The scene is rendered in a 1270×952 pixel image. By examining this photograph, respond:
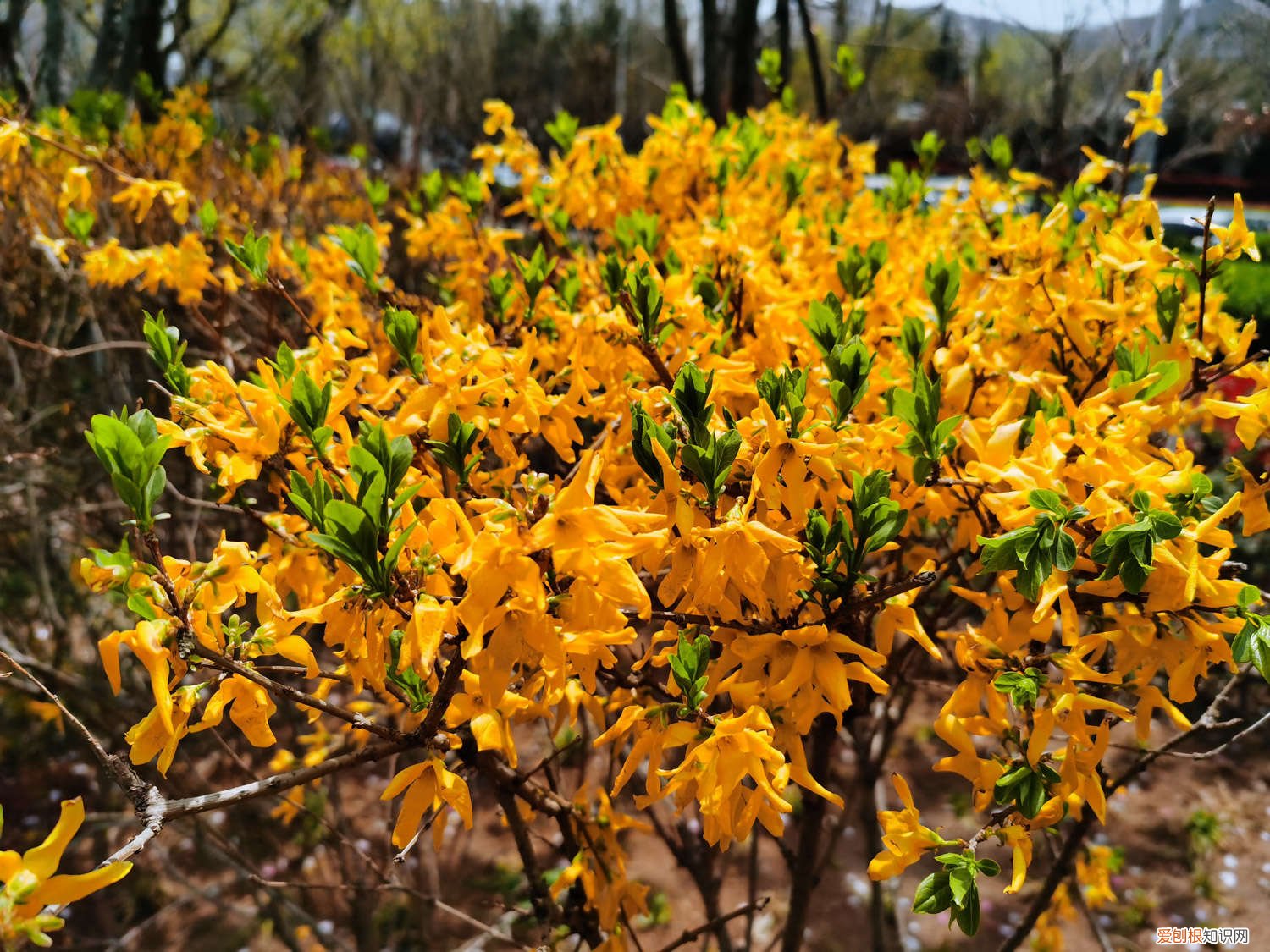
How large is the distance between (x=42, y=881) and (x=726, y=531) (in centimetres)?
85

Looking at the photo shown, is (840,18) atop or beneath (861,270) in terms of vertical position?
atop

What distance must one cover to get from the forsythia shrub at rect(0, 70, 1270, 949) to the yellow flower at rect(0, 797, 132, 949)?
0.10 meters

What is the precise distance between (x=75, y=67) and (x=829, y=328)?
8667 mm

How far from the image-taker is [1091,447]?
4.22 ft

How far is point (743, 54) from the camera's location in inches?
286

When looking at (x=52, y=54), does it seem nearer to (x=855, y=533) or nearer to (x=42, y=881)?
(x=42, y=881)

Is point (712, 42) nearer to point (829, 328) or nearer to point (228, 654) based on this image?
point (829, 328)

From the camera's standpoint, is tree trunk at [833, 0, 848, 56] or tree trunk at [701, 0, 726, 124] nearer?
tree trunk at [701, 0, 726, 124]

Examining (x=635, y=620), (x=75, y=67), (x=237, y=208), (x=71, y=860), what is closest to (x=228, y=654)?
(x=635, y=620)

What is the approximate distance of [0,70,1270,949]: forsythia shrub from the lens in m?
1.08

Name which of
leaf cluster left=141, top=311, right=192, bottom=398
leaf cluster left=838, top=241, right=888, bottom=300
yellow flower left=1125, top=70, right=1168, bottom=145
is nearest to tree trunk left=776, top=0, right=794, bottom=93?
yellow flower left=1125, top=70, right=1168, bottom=145

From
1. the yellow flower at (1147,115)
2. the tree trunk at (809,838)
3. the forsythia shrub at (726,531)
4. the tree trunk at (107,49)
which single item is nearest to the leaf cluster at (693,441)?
the forsythia shrub at (726,531)

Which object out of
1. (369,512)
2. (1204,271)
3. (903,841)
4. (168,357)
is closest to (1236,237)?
(1204,271)

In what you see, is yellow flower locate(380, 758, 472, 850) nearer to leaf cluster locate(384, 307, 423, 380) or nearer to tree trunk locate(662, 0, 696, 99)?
leaf cluster locate(384, 307, 423, 380)
